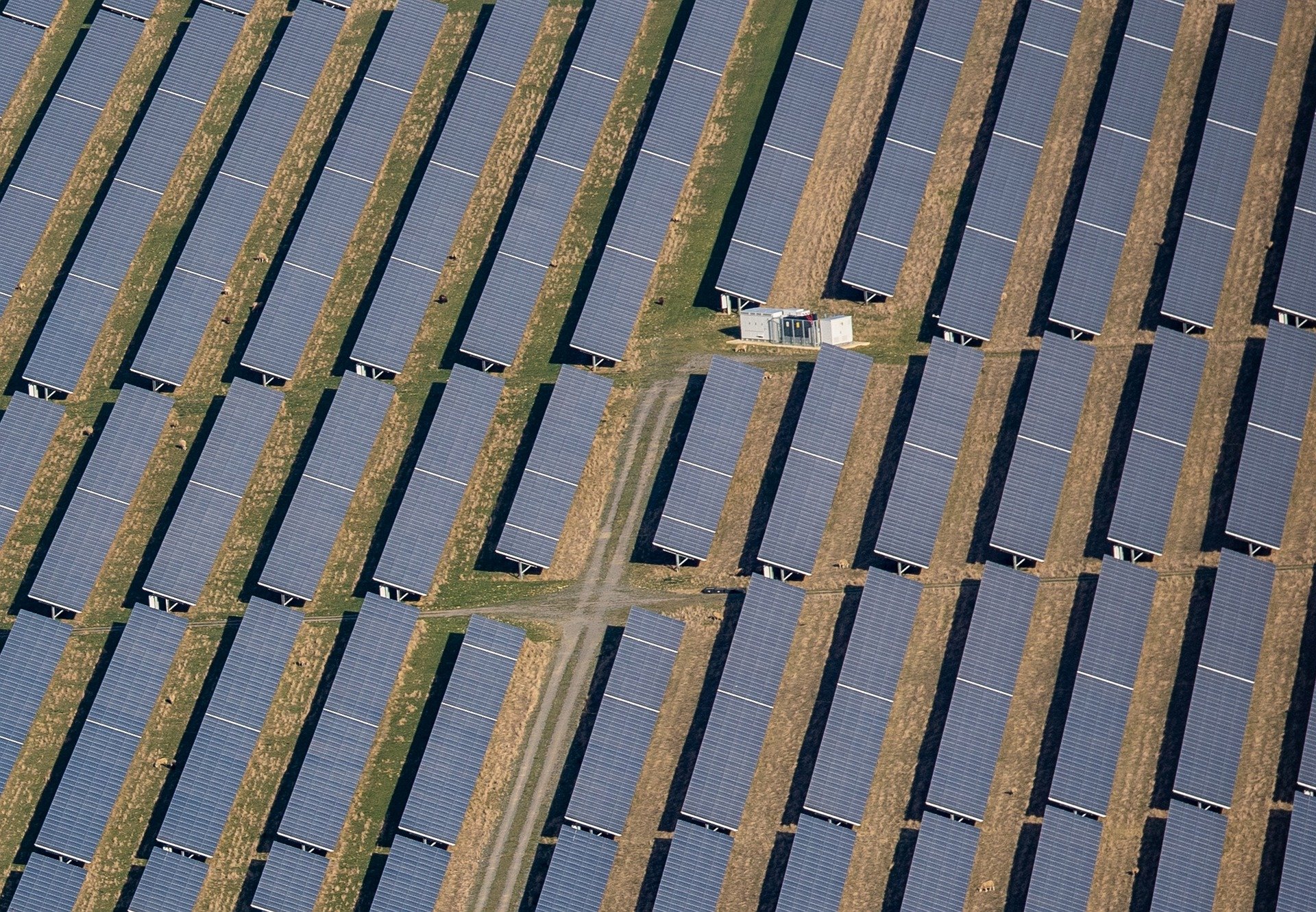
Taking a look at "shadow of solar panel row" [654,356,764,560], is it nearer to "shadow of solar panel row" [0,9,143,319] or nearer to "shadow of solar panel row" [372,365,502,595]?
"shadow of solar panel row" [372,365,502,595]

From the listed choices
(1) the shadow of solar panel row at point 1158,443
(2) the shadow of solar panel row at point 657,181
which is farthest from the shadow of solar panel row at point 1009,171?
(2) the shadow of solar panel row at point 657,181

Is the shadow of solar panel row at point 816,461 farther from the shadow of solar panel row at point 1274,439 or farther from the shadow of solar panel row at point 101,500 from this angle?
the shadow of solar panel row at point 101,500

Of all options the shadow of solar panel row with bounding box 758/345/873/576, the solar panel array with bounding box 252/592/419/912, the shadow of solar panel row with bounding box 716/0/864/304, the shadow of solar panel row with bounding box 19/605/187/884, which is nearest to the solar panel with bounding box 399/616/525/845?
the solar panel array with bounding box 252/592/419/912

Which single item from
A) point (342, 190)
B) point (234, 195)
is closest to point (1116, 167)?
point (342, 190)

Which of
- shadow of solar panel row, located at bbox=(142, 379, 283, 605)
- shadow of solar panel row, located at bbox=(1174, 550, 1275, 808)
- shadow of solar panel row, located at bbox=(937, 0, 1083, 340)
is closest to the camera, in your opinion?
shadow of solar panel row, located at bbox=(1174, 550, 1275, 808)

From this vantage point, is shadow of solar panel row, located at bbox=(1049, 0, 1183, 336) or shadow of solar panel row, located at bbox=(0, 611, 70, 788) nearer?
shadow of solar panel row, located at bbox=(0, 611, 70, 788)

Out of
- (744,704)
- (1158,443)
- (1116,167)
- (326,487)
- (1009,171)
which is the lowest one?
(744,704)

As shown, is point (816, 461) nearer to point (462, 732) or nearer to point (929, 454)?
point (929, 454)
